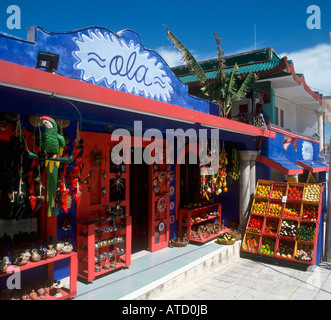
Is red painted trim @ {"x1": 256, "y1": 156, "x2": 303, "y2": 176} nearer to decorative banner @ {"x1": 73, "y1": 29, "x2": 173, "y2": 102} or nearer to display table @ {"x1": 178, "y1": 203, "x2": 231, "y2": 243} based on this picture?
display table @ {"x1": 178, "y1": 203, "x2": 231, "y2": 243}

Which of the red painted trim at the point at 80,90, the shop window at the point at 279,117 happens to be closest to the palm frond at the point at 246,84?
the red painted trim at the point at 80,90

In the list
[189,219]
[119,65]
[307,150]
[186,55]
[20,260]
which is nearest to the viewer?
[20,260]

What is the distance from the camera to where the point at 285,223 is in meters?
8.69

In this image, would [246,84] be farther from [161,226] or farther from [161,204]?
[161,226]

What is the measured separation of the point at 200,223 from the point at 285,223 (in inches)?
113

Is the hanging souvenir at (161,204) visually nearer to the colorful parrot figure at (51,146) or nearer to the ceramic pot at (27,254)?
the ceramic pot at (27,254)

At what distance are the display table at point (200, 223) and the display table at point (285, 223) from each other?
1.09m

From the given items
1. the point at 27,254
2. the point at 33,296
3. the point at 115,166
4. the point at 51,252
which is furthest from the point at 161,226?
the point at 27,254

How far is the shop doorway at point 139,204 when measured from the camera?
8406mm

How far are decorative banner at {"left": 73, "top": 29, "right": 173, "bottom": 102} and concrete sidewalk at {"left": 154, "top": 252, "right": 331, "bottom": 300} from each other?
14.9 feet

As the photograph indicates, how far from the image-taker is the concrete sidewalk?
627cm

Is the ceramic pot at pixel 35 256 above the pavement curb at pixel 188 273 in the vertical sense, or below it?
above

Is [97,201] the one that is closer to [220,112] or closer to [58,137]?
[58,137]

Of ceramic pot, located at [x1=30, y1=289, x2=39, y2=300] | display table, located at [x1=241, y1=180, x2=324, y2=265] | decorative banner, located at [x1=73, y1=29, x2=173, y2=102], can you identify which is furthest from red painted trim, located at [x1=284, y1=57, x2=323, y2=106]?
ceramic pot, located at [x1=30, y1=289, x2=39, y2=300]
